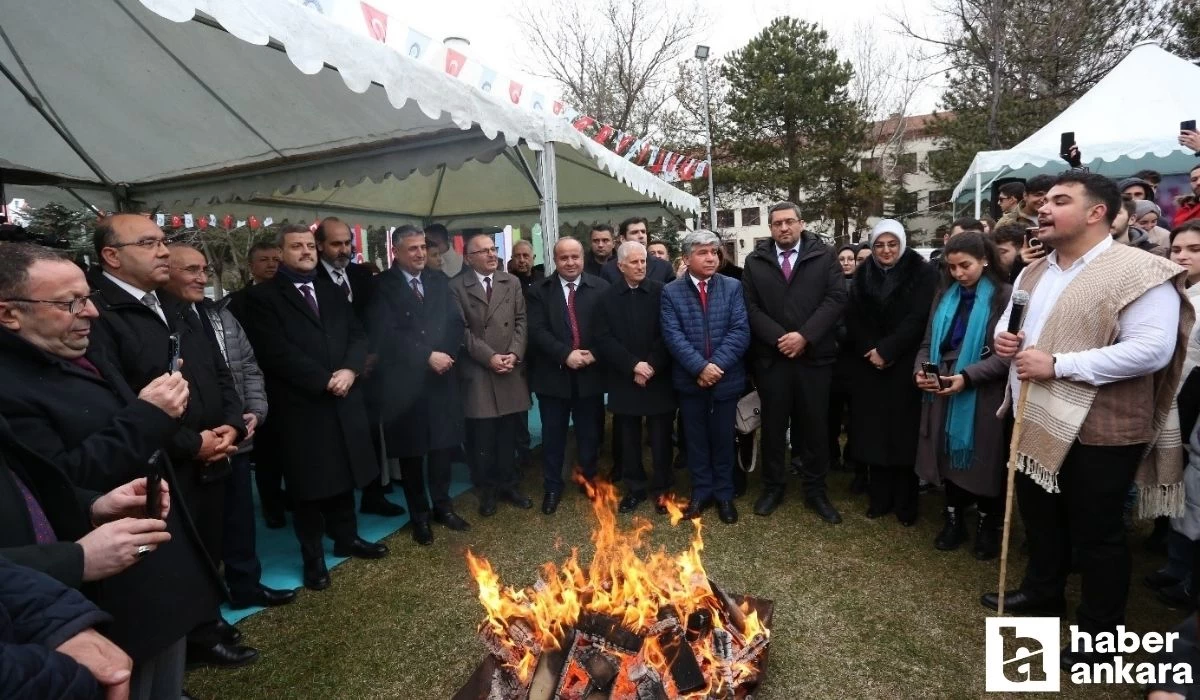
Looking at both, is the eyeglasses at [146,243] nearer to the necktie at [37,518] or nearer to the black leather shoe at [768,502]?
the necktie at [37,518]

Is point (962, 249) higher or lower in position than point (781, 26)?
lower

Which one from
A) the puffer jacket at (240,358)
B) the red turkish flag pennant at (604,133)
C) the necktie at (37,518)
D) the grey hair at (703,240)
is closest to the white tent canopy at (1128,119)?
the red turkish flag pennant at (604,133)

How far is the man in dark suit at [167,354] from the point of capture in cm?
260

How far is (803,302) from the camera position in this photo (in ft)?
14.4

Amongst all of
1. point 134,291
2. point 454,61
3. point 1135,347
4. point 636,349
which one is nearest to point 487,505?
point 636,349

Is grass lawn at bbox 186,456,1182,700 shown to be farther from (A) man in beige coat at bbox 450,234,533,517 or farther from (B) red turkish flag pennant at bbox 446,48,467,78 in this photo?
(B) red turkish flag pennant at bbox 446,48,467,78

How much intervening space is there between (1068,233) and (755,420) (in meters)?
2.51

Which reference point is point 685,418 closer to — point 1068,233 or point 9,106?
point 1068,233

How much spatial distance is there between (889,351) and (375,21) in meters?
4.08

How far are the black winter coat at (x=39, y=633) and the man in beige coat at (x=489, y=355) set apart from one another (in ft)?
11.0

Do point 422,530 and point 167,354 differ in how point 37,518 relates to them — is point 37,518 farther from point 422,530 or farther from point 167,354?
point 422,530

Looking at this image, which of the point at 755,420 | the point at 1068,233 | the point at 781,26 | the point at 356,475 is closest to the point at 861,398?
the point at 755,420

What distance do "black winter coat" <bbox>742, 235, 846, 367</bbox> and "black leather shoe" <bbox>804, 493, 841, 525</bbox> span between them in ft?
3.37

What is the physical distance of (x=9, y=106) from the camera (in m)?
4.96
